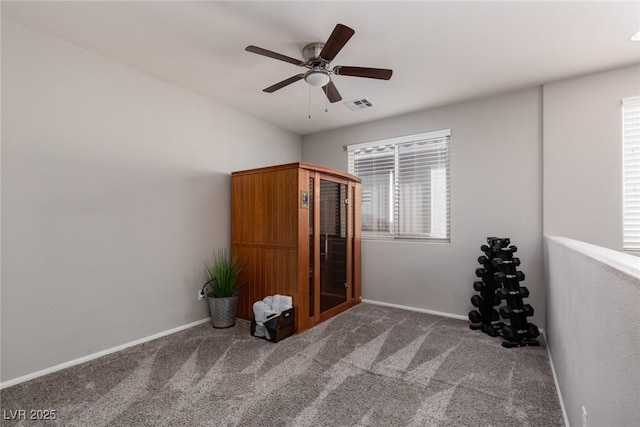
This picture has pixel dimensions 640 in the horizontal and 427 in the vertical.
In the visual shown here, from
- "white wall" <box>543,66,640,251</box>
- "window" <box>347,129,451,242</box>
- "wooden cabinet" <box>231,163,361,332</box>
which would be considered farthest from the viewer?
"window" <box>347,129,451,242</box>

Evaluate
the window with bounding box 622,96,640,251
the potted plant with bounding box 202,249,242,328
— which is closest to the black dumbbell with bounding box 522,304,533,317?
the window with bounding box 622,96,640,251

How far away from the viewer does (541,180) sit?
3.25m

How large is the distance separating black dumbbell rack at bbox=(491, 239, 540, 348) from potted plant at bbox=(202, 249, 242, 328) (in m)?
2.85

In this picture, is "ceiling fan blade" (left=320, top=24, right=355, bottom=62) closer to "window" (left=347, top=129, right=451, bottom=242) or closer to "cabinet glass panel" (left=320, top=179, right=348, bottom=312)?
"cabinet glass panel" (left=320, top=179, right=348, bottom=312)

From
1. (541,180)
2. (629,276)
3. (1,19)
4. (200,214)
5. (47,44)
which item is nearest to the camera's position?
(629,276)

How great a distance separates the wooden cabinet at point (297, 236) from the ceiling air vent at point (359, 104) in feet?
2.92

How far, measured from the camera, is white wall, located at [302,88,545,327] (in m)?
3.32

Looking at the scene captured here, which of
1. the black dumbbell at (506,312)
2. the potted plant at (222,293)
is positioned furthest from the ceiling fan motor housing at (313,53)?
the black dumbbell at (506,312)

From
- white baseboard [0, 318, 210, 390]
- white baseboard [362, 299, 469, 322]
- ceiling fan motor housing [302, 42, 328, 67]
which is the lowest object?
white baseboard [362, 299, 469, 322]

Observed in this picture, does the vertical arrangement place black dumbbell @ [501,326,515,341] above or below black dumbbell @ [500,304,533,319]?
below

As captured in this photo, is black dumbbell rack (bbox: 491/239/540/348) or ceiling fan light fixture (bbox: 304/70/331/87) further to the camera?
black dumbbell rack (bbox: 491/239/540/348)

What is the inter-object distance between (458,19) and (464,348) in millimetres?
2836

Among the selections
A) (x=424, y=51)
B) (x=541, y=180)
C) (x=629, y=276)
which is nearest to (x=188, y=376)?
(x=629, y=276)

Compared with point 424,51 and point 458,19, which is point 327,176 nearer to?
point 424,51
